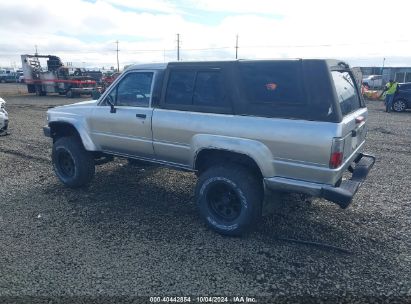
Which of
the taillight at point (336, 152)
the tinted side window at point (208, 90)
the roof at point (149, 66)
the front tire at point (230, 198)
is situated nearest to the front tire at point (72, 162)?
the roof at point (149, 66)

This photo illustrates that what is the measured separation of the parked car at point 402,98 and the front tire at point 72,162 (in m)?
17.2

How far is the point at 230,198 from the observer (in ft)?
13.5

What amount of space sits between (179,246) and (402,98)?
57.7ft

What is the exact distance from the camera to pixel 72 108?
17.9ft

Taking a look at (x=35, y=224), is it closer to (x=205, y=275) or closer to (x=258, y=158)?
(x=205, y=275)

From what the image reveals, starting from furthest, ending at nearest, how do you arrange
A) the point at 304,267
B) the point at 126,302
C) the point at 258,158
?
1. the point at 258,158
2. the point at 304,267
3. the point at 126,302

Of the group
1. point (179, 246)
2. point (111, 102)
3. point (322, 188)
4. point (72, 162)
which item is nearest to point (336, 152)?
point (322, 188)

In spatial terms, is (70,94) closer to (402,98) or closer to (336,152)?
(402,98)

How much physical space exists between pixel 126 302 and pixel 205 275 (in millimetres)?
796

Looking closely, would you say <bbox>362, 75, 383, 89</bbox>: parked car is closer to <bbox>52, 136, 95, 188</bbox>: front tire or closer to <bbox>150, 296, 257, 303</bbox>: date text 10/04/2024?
<bbox>52, 136, 95, 188</bbox>: front tire

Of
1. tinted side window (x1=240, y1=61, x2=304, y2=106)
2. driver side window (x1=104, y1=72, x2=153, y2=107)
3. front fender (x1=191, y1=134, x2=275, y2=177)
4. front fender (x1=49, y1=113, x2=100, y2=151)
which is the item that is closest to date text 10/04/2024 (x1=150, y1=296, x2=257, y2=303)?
front fender (x1=191, y1=134, x2=275, y2=177)

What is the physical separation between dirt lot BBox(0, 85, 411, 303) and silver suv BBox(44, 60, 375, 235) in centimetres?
58

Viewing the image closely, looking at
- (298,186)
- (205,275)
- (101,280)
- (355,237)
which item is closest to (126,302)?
(101,280)

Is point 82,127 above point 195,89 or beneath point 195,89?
beneath
